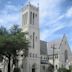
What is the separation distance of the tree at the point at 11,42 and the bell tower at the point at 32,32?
31.4 feet

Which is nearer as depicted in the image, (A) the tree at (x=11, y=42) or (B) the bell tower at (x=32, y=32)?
(A) the tree at (x=11, y=42)

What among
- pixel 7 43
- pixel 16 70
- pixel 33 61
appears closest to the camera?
pixel 7 43

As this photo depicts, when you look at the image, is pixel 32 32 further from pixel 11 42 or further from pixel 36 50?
pixel 11 42

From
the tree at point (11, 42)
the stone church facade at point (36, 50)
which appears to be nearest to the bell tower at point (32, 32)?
the stone church facade at point (36, 50)

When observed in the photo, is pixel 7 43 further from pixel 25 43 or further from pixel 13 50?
pixel 25 43

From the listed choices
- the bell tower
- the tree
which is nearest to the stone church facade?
the bell tower

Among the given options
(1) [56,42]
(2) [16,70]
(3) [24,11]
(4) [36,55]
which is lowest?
(2) [16,70]

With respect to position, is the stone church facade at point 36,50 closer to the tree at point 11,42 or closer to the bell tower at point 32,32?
the bell tower at point 32,32

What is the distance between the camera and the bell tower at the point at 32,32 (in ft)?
172

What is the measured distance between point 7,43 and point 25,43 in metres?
4.43

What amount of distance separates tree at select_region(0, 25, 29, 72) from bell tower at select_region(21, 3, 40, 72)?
957 cm

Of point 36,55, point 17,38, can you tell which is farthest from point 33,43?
point 17,38

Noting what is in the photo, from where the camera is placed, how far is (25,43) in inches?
1673

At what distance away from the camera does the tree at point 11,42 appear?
3919cm
